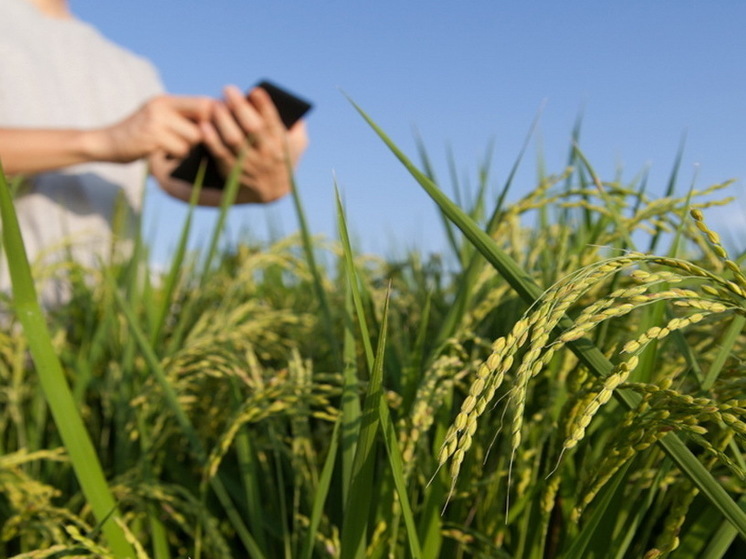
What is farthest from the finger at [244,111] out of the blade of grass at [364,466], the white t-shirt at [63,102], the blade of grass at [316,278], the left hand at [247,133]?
the blade of grass at [364,466]

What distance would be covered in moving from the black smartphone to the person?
31 millimetres

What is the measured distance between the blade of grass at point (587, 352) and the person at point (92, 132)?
1129mm

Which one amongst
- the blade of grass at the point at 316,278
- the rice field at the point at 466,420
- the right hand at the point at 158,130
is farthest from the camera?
the right hand at the point at 158,130

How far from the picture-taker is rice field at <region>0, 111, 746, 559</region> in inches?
18.5

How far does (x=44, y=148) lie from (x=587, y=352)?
2.19 meters

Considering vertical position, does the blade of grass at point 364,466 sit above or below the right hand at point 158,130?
below

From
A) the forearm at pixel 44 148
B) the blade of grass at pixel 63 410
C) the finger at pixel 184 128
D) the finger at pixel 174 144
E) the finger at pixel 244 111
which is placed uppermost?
the finger at pixel 244 111

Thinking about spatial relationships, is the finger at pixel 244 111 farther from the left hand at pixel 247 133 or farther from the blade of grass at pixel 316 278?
the blade of grass at pixel 316 278

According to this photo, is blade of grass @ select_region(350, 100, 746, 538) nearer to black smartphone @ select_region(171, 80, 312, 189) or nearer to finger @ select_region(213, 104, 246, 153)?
black smartphone @ select_region(171, 80, 312, 189)

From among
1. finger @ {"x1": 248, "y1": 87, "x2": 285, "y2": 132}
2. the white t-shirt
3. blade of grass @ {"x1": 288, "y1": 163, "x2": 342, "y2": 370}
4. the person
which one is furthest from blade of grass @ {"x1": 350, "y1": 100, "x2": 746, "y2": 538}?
the white t-shirt

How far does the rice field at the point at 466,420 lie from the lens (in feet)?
1.54

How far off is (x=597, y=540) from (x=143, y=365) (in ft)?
2.83

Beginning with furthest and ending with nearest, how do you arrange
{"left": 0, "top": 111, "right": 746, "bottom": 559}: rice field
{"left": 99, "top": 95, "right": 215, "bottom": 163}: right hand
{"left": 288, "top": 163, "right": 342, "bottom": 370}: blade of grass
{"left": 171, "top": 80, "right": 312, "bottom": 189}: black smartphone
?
{"left": 99, "top": 95, "right": 215, "bottom": 163}: right hand
{"left": 171, "top": 80, "right": 312, "bottom": 189}: black smartphone
{"left": 288, "top": 163, "right": 342, "bottom": 370}: blade of grass
{"left": 0, "top": 111, "right": 746, "bottom": 559}: rice field

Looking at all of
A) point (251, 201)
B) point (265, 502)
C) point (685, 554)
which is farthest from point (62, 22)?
point (685, 554)
